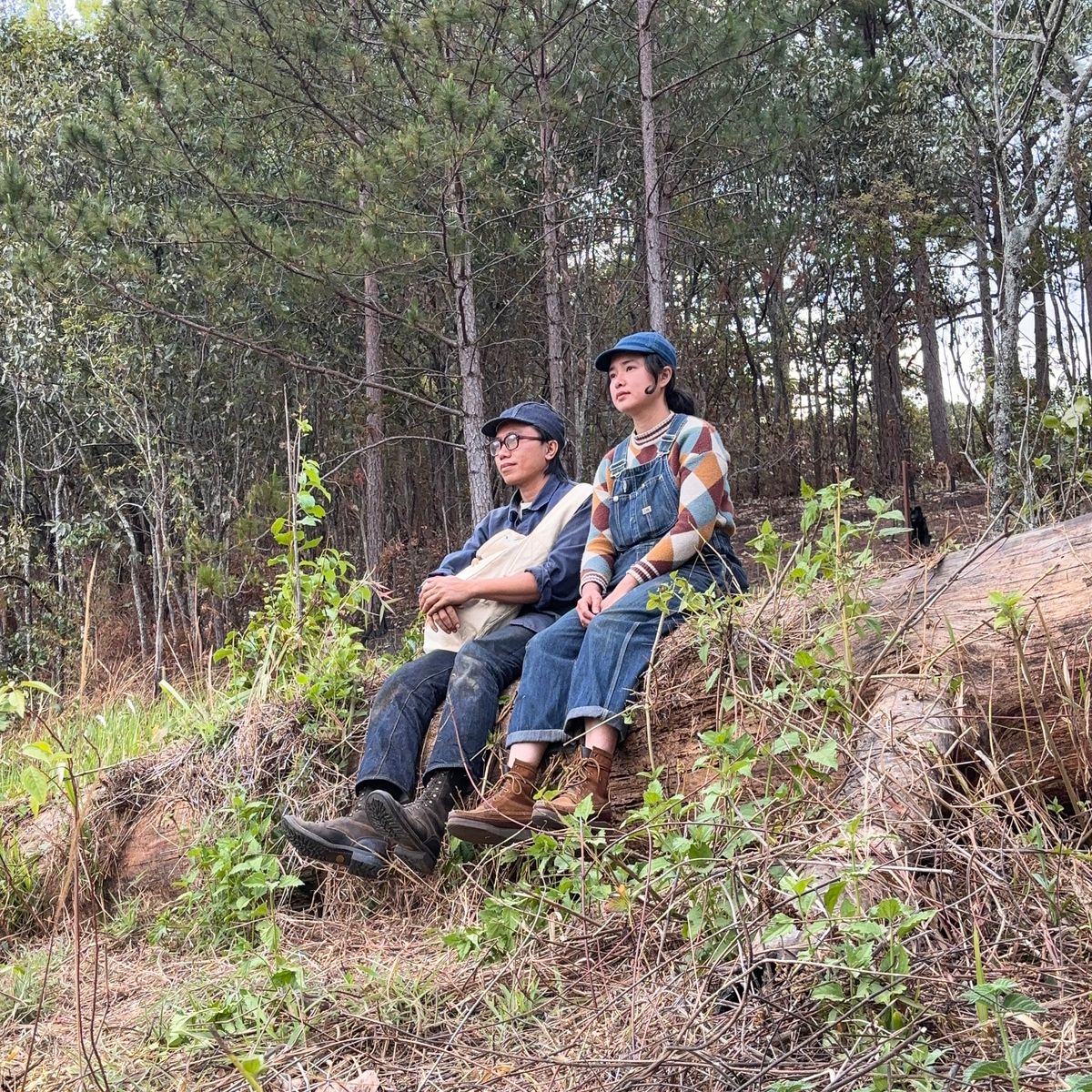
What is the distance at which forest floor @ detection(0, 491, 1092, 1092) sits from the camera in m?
1.67

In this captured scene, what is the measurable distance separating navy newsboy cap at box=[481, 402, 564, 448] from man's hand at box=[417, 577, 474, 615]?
1.89ft

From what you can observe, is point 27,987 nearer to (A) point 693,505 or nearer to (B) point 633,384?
(A) point 693,505

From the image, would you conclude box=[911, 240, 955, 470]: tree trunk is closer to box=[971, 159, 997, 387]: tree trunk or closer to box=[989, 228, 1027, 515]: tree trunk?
box=[971, 159, 997, 387]: tree trunk

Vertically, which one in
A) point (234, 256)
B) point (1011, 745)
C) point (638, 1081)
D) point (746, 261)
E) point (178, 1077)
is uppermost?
point (746, 261)

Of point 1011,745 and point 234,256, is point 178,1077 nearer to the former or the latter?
point 1011,745

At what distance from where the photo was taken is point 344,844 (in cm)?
301

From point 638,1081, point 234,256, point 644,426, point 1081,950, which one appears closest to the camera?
point 638,1081

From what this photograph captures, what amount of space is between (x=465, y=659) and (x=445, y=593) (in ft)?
0.80

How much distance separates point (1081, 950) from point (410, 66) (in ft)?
24.0

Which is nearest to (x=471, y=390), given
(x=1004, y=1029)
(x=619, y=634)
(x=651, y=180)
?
(x=651, y=180)

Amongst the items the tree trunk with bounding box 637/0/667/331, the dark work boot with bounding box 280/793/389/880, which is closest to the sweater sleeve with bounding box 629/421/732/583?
the dark work boot with bounding box 280/793/389/880

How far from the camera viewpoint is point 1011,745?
2.51 m

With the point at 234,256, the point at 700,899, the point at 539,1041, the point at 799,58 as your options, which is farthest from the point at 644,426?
the point at 799,58

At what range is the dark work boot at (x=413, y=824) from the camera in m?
3.00
